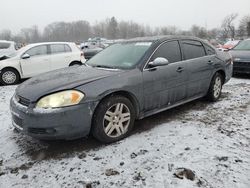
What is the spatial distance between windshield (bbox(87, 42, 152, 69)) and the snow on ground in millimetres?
1068

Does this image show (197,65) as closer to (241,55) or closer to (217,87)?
(217,87)

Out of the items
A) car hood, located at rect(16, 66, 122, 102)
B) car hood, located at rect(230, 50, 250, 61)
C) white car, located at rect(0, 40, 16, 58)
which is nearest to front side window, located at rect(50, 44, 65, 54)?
white car, located at rect(0, 40, 16, 58)

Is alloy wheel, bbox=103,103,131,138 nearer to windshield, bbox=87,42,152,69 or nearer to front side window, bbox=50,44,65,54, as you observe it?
windshield, bbox=87,42,152,69

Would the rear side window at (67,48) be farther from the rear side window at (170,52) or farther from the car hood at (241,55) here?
the rear side window at (170,52)

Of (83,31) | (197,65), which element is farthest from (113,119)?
(83,31)

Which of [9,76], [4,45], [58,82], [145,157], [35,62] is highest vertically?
[4,45]

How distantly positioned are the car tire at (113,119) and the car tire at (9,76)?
6.60 meters

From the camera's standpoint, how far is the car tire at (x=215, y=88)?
5.54 meters

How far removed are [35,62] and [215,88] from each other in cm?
628

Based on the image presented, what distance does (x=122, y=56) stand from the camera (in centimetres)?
446

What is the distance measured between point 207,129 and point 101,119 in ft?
5.55

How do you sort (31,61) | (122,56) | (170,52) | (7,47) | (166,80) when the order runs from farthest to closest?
(7,47), (31,61), (170,52), (122,56), (166,80)

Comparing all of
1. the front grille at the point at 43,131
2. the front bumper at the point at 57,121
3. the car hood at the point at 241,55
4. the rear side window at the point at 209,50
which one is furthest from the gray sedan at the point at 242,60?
the front grille at the point at 43,131

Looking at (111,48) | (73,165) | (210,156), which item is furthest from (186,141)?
(111,48)
